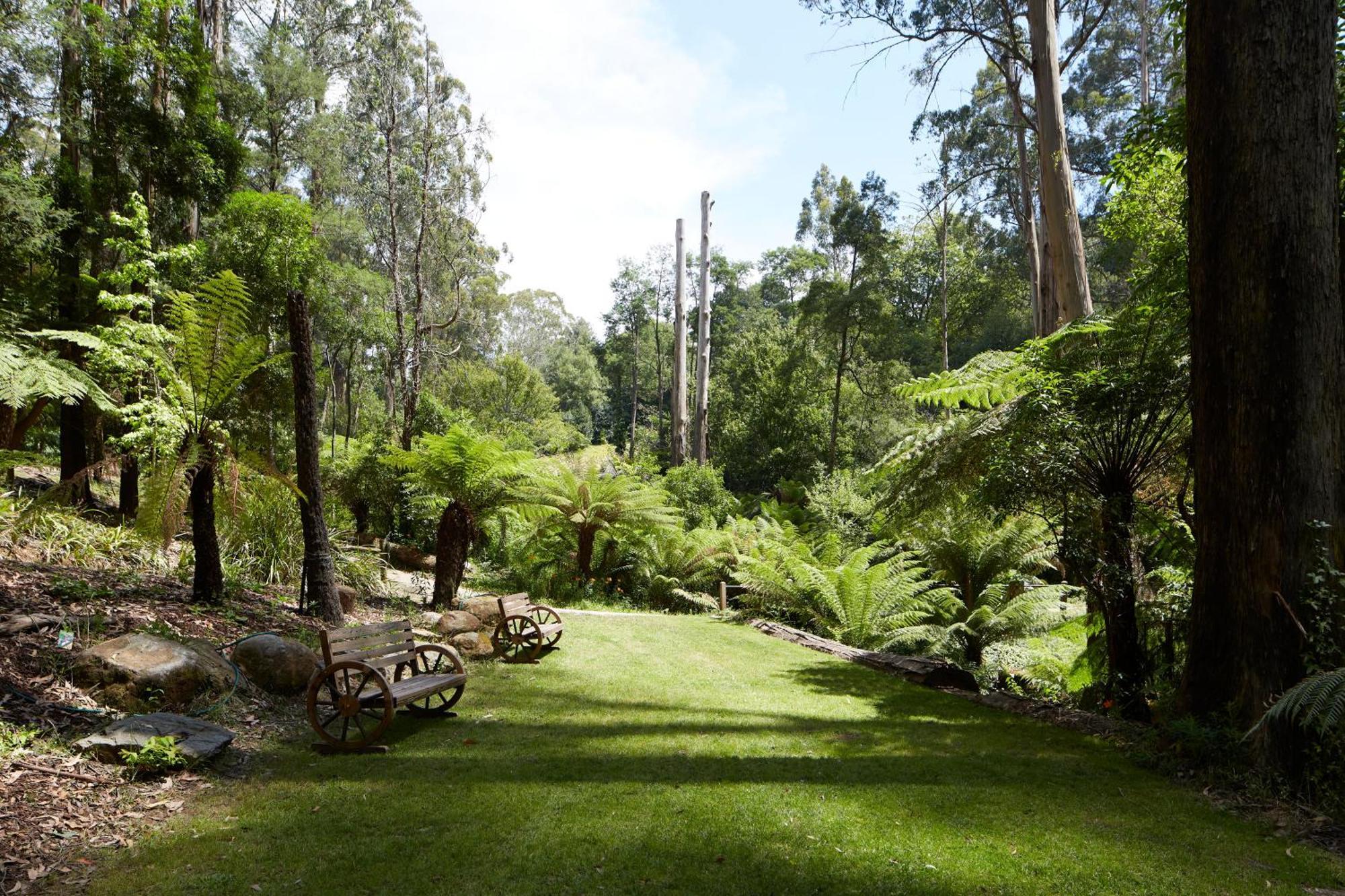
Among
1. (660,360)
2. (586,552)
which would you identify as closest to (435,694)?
(586,552)

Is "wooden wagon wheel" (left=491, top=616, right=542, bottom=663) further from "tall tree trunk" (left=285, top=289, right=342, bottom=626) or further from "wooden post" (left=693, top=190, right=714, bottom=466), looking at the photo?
"wooden post" (left=693, top=190, right=714, bottom=466)

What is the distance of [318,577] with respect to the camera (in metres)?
6.52

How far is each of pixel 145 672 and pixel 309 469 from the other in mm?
2649

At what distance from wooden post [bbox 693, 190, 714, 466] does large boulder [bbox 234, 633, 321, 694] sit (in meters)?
15.0

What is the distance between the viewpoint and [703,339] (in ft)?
66.2

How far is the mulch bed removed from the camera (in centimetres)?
269

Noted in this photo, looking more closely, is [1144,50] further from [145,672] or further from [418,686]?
[145,672]

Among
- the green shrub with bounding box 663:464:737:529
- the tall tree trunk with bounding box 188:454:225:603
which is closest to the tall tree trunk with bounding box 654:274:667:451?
the green shrub with bounding box 663:464:737:529

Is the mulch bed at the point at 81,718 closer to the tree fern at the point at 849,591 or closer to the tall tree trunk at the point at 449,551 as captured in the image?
the tall tree trunk at the point at 449,551

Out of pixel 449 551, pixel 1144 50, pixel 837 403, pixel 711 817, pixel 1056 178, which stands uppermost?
pixel 1144 50

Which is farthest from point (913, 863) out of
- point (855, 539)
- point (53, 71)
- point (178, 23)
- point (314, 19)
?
point (314, 19)

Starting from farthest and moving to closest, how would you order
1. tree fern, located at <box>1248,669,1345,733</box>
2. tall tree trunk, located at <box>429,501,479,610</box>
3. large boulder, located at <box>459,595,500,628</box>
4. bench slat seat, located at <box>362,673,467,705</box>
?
tall tree trunk, located at <box>429,501,479,610</box>
large boulder, located at <box>459,595,500,628</box>
bench slat seat, located at <box>362,673,467,705</box>
tree fern, located at <box>1248,669,1345,733</box>

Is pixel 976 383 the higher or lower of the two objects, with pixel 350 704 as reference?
higher

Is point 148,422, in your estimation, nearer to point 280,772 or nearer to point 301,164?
point 280,772
